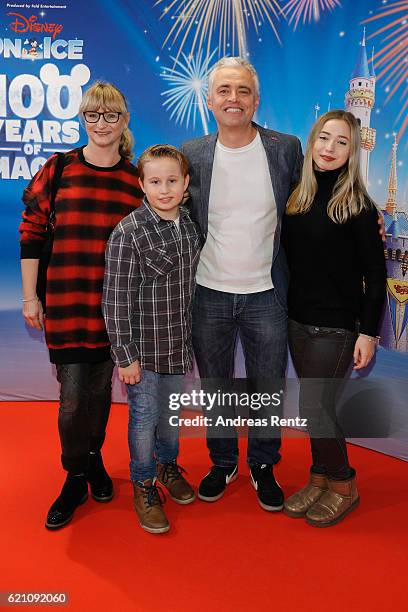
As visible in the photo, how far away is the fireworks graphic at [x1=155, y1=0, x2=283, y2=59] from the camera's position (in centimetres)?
301

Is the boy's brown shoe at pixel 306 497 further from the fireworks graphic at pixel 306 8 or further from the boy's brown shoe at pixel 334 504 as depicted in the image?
the fireworks graphic at pixel 306 8

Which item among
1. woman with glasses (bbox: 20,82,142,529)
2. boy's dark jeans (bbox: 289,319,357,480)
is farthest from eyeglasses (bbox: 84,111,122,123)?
boy's dark jeans (bbox: 289,319,357,480)

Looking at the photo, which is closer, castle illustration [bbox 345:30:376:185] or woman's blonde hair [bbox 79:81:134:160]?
woman's blonde hair [bbox 79:81:134:160]

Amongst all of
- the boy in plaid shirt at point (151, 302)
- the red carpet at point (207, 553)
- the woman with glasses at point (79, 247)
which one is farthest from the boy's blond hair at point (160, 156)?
the red carpet at point (207, 553)

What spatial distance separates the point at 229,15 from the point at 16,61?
1.25 m

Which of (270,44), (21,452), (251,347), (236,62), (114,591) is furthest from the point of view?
(270,44)

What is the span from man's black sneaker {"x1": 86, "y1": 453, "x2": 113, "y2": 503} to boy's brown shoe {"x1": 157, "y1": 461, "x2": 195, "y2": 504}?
226 mm

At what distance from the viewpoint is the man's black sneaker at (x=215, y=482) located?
7.77ft

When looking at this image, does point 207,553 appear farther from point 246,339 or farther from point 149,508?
point 246,339

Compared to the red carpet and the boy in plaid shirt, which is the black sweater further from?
the red carpet

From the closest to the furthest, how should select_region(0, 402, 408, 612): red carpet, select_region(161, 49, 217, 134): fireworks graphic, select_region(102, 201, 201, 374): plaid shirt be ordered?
1. select_region(0, 402, 408, 612): red carpet
2. select_region(102, 201, 201, 374): plaid shirt
3. select_region(161, 49, 217, 134): fireworks graphic

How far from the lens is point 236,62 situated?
6.98 ft

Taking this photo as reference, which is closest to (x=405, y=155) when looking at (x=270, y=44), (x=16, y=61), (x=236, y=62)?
(x=270, y=44)

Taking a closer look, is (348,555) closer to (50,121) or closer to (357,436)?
(357,436)
